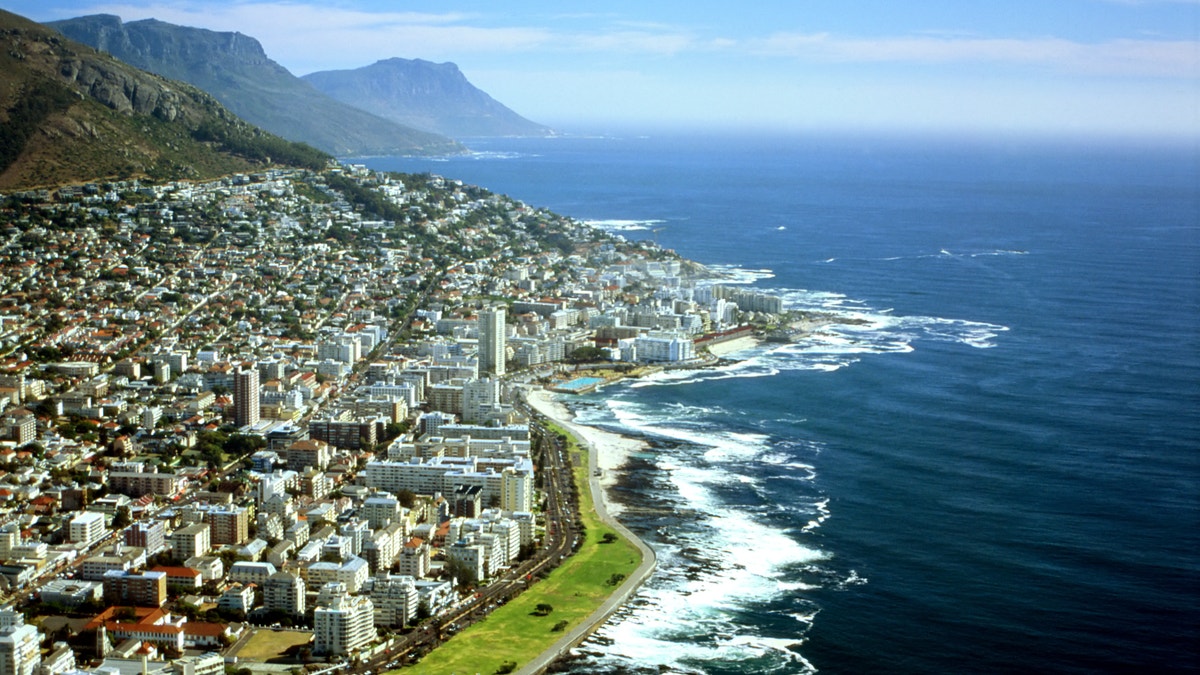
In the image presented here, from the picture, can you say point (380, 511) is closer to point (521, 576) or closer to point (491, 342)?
point (521, 576)

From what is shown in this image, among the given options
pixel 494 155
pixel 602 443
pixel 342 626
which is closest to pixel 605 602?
pixel 342 626

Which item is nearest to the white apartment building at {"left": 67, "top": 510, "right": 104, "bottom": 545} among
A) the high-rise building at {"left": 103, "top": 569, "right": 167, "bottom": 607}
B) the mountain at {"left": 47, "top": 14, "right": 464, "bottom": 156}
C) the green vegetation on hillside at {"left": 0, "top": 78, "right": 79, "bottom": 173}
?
the high-rise building at {"left": 103, "top": 569, "right": 167, "bottom": 607}

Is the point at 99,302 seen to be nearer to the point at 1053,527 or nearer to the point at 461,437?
the point at 461,437

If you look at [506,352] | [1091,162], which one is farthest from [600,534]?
[1091,162]

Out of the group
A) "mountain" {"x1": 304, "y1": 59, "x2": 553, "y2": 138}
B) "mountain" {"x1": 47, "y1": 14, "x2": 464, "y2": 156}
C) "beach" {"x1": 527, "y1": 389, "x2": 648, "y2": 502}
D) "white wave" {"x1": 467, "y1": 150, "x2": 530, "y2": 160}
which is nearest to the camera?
"beach" {"x1": 527, "y1": 389, "x2": 648, "y2": 502}

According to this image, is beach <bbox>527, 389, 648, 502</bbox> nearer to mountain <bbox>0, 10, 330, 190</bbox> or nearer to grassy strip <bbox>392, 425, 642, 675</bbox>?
grassy strip <bbox>392, 425, 642, 675</bbox>

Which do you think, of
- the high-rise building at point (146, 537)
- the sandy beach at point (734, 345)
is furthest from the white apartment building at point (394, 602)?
the sandy beach at point (734, 345)
